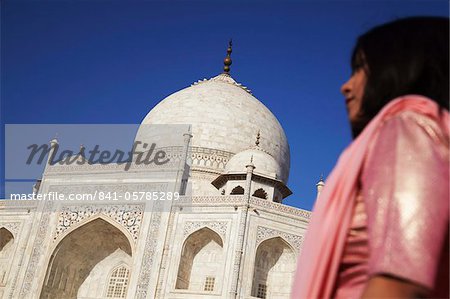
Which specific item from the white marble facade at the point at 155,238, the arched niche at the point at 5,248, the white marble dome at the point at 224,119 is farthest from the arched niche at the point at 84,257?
the white marble dome at the point at 224,119

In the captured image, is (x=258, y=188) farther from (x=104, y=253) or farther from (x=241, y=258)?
(x=104, y=253)

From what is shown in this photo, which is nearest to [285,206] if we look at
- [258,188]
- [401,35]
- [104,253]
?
[258,188]

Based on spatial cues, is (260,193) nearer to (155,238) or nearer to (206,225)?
(206,225)

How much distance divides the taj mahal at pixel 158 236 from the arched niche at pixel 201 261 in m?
0.03

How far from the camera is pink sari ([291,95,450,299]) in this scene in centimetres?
125

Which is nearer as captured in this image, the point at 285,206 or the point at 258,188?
the point at 285,206

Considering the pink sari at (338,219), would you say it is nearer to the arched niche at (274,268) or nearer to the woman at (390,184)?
the woman at (390,184)

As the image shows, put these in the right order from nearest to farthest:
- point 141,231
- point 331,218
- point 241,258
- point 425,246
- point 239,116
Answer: point 425,246, point 331,218, point 241,258, point 141,231, point 239,116

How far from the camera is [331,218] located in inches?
50.7

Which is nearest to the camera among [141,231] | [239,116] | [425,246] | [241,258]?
[425,246]

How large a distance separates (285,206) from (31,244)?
900 cm

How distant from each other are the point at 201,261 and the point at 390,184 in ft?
53.0

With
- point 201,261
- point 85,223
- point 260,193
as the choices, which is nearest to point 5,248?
point 85,223

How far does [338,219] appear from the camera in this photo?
4.17 feet
